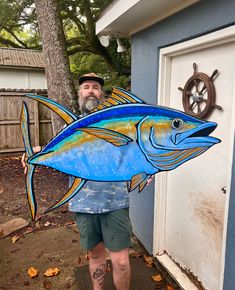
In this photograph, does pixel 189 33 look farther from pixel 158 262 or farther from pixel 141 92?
pixel 158 262

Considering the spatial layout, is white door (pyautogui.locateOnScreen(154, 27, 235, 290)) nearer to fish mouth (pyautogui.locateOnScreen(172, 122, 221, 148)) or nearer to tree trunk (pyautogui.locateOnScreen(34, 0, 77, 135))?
fish mouth (pyautogui.locateOnScreen(172, 122, 221, 148))

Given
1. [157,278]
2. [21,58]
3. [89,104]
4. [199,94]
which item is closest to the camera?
[89,104]

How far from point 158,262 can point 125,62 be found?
22.2 feet

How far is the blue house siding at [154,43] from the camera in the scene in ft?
6.98

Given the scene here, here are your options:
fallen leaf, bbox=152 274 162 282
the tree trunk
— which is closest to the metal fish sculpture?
fallen leaf, bbox=152 274 162 282

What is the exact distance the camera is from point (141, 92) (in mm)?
3406

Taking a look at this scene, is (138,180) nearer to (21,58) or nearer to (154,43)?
(154,43)

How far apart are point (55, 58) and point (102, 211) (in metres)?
3.58

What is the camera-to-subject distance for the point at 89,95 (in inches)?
81.5

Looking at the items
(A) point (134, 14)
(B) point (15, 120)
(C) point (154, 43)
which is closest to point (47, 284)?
(C) point (154, 43)

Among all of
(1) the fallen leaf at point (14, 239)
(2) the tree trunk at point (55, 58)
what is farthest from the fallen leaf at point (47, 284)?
(2) the tree trunk at point (55, 58)

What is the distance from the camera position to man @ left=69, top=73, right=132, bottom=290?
2098mm

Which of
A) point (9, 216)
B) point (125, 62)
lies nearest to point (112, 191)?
point (9, 216)

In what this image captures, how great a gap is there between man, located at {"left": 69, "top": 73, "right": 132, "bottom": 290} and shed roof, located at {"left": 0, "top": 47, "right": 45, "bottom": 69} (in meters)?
11.7
